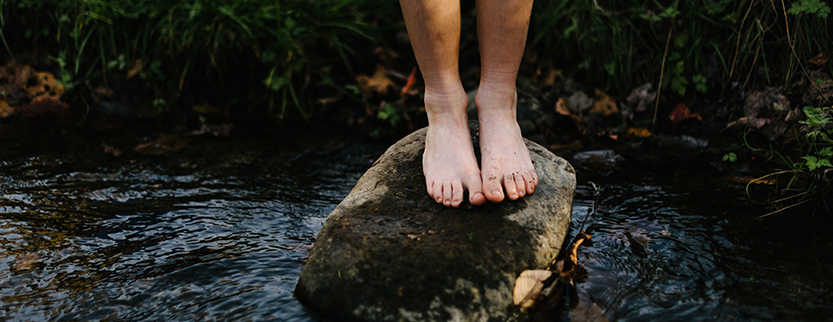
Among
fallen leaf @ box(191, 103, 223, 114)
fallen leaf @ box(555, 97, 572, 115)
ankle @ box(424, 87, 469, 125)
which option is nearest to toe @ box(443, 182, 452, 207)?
ankle @ box(424, 87, 469, 125)

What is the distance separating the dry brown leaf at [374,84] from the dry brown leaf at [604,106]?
1.31m

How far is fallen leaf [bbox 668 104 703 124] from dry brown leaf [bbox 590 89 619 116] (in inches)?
12.0

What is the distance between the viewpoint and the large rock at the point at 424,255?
124cm

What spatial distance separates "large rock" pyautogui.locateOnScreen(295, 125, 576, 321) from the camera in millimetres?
1244

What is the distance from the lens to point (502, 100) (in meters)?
1.91

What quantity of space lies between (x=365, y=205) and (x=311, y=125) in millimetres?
1831

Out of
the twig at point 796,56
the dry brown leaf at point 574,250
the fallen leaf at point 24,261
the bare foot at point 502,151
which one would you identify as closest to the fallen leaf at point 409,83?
the bare foot at point 502,151

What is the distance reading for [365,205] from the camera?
159 cm

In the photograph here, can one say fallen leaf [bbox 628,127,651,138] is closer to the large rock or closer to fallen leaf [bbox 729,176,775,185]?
fallen leaf [bbox 729,176,775,185]

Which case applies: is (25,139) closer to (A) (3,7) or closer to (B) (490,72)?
(A) (3,7)

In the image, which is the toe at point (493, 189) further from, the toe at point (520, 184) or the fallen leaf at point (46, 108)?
the fallen leaf at point (46, 108)

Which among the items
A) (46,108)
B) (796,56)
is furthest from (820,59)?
(46,108)

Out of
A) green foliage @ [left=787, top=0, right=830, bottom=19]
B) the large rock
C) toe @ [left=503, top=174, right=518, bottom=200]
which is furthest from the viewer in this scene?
green foliage @ [left=787, top=0, right=830, bottom=19]

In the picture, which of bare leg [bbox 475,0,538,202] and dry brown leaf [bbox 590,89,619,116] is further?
dry brown leaf [bbox 590,89,619,116]
